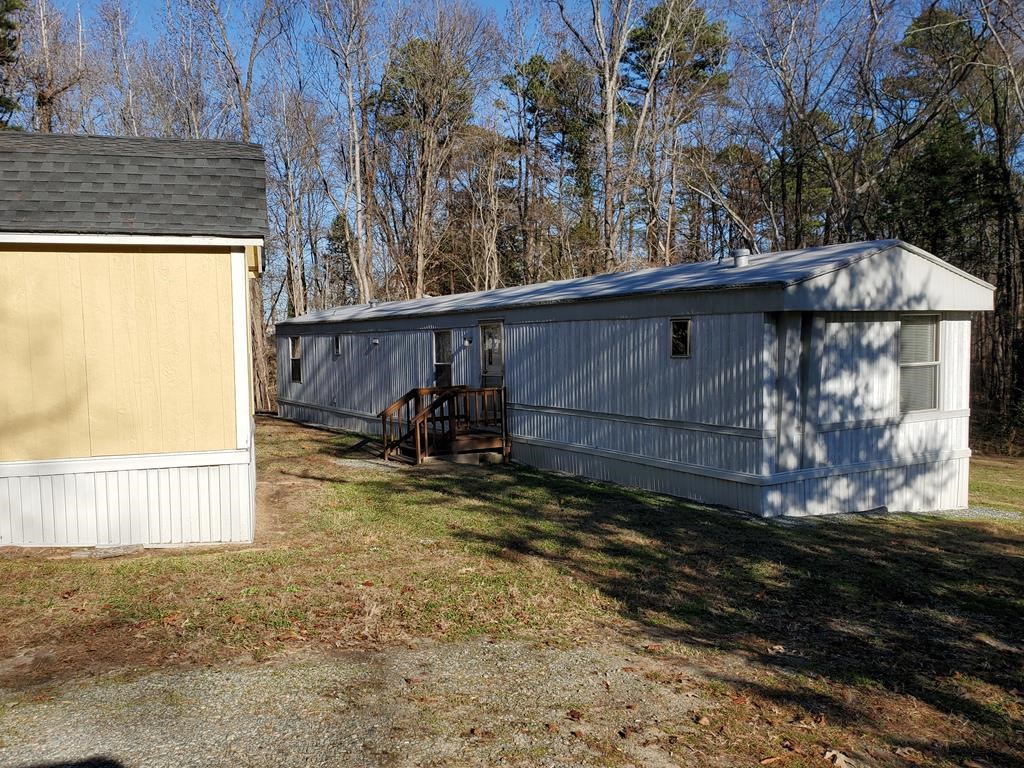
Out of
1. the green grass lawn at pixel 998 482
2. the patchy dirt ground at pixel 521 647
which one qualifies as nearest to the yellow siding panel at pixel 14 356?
the patchy dirt ground at pixel 521 647

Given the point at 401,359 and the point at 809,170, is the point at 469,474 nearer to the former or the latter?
the point at 401,359

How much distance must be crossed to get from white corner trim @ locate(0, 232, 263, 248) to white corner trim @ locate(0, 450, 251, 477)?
1858 mm

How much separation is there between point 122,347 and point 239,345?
0.98 m

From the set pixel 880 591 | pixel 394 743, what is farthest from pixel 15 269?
pixel 880 591

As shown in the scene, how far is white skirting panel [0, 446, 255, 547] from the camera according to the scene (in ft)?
23.2

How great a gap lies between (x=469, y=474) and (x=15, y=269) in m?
6.63

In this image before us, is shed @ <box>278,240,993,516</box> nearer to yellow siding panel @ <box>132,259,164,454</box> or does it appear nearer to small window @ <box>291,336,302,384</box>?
yellow siding panel @ <box>132,259,164,454</box>

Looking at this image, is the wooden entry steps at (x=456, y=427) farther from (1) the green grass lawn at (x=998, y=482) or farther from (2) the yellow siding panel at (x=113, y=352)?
(1) the green grass lawn at (x=998, y=482)

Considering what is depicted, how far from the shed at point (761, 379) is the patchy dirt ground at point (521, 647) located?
1167 mm

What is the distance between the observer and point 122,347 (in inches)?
287

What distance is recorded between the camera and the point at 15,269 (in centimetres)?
702

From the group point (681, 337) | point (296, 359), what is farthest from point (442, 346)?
point (296, 359)

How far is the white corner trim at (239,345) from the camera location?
750cm

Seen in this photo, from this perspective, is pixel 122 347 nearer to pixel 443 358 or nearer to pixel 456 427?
pixel 456 427
